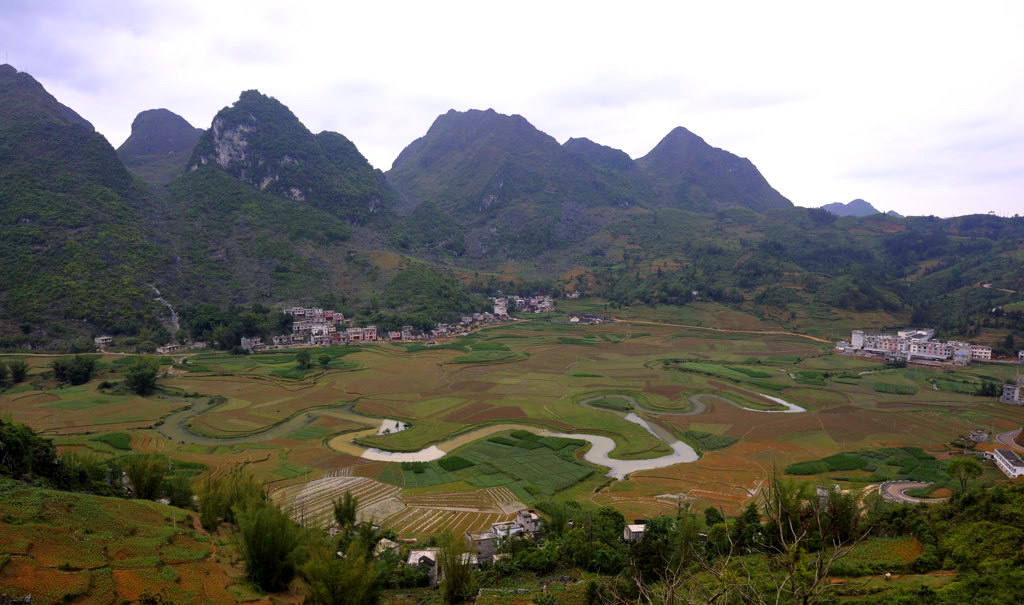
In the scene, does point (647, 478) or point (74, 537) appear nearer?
point (74, 537)

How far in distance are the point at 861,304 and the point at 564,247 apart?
262 ft

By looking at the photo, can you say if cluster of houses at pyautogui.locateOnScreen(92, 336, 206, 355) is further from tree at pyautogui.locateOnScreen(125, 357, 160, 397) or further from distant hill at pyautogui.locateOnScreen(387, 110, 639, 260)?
distant hill at pyautogui.locateOnScreen(387, 110, 639, 260)

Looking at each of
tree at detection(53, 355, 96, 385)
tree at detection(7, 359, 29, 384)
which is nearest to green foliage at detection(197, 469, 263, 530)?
tree at detection(53, 355, 96, 385)

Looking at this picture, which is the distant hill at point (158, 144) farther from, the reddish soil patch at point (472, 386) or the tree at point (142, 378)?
the reddish soil patch at point (472, 386)

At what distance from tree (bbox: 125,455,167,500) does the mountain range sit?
50.9 metres

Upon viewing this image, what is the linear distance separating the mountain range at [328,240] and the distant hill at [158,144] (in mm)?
628

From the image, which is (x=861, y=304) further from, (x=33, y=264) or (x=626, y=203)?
(x=33, y=264)

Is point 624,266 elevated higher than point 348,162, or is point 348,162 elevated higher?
point 348,162

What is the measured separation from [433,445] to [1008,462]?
112 feet

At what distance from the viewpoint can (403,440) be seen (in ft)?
122

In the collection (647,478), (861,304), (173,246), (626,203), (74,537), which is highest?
(626,203)

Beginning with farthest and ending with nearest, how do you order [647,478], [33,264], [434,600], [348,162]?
[348,162]
[33,264]
[647,478]
[434,600]

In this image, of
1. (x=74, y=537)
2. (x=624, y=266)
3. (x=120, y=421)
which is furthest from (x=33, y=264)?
(x=624, y=266)

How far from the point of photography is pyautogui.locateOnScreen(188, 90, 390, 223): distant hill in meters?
122
